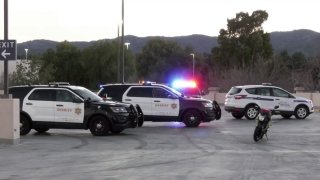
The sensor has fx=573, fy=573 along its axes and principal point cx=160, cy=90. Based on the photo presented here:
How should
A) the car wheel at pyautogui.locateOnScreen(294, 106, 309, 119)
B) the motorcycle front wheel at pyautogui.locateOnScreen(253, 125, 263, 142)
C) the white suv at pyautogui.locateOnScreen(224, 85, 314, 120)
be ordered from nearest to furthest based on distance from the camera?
the motorcycle front wheel at pyautogui.locateOnScreen(253, 125, 263, 142)
the white suv at pyautogui.locateOnScreen(224, 85, 314, 120)
the car wheel at pyautogui.locateOnScreen(294, 106, 309, 119)

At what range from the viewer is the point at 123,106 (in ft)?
64.0

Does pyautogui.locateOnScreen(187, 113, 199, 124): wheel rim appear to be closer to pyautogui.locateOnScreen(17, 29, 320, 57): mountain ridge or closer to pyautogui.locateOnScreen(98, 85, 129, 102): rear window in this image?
pyautogui.locateOnScreen(98, 85, 129, 102): rear window

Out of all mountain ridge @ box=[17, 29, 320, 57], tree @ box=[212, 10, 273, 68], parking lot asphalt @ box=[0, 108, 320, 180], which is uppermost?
mountain ridge @ box=[17, 29, 320, 57]

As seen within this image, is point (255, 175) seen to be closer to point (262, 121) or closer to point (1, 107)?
point (262, 121)

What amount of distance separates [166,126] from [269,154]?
33.0 feet

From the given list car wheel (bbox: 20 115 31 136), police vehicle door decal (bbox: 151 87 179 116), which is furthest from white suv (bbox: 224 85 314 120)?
car wheel (bbox: 20 115 31 136)

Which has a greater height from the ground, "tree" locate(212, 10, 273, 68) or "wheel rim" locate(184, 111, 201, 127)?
"tree" locate(212, 10, 273, 68)

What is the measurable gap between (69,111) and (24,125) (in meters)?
1.65

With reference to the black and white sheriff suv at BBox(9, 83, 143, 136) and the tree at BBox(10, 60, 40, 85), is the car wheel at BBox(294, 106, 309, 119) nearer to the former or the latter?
the black and white sheriff suv at BBox(9, 83, 143, 136)

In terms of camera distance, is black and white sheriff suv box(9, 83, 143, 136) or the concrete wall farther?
black and white sheriff suv box(9, 83, 143, 136)

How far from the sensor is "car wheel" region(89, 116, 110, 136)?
19.2 meters

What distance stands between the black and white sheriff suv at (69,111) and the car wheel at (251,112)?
9.71 meters

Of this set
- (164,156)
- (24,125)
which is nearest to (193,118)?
(24,125)

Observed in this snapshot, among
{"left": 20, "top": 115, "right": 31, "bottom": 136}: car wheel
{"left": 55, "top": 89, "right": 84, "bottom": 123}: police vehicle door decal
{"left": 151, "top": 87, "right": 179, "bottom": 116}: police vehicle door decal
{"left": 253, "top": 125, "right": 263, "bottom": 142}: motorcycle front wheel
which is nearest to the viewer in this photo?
{"left": 253, "top": 125, "right": 263, "bottom": 142}: motorcycle front wheel
